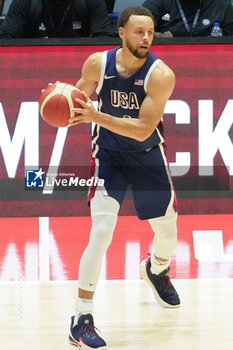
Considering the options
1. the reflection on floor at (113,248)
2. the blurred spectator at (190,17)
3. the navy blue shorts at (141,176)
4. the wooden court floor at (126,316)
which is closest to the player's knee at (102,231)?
the navy blue shorts at (141,176)

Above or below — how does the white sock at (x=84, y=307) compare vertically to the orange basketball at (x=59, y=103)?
below

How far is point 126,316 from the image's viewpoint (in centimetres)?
548

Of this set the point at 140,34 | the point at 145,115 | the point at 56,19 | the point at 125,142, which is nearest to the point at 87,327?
the point at 125,142

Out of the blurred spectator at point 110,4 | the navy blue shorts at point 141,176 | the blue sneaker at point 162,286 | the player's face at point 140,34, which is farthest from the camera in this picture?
the blurred spectator at point 110,4

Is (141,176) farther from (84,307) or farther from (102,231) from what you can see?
(84,307)

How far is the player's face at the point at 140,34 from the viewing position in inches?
200

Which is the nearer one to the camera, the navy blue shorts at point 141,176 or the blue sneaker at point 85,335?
the blue sneaker at point 85,335

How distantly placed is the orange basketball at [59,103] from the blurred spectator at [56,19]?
12.9 ft

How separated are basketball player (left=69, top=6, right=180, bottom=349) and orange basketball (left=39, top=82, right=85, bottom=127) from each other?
0.05m

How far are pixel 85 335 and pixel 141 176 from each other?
107 cm

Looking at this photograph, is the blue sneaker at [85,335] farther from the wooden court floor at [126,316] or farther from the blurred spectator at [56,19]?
the blurred spectator at [56,19]

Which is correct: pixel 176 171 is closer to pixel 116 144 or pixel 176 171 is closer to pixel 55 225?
pixel 55 225

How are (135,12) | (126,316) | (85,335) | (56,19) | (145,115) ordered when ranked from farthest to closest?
(56,19), (126,316), (135,12), (145,115), (85,335)

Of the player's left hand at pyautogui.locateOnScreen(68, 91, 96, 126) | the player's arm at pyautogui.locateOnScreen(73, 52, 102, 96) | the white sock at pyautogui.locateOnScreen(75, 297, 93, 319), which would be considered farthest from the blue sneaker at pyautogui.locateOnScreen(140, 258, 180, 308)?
the player's left hand at pyautogui.locateOnScreen(68, 91, 96, 126)
